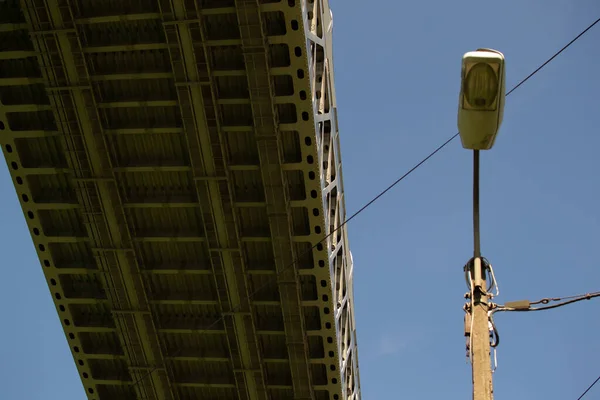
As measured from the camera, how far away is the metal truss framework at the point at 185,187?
90.5 ft

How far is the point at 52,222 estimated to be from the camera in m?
32.3

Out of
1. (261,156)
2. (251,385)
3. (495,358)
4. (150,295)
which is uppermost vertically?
(261,156)

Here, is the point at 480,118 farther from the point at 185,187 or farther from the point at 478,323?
the point at 185,187

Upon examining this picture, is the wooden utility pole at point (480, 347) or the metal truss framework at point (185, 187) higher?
the metal truss framework at point (185, 187)

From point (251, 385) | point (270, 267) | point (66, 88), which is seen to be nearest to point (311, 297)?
point (270, 267)

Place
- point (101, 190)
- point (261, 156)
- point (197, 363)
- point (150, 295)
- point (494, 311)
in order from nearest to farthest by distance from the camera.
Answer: point (494, 311) < point (261, 156) < point (101, 190) < point (150, 295) < point (197, 363)

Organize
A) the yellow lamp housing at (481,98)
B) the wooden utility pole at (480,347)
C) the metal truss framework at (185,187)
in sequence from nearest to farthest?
the yellow lamp housing at (481,98)
the wooden utility pole at (480,347)
the metal truss framework at (185,187)

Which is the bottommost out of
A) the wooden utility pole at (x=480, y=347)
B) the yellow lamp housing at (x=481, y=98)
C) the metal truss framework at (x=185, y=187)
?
the wooden utility pole at (x=480, y=347)

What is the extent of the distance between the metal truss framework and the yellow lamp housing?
17.4 metres

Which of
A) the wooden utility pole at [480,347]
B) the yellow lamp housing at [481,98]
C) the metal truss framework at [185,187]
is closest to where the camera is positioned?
the yellow lamp housing at [481,98]

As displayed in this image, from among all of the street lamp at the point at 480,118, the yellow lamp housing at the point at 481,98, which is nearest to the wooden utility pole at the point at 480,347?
the street lamp at the point at 480,118

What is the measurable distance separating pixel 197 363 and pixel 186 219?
718 cm

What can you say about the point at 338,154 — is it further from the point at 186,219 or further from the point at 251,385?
the point at 251,385

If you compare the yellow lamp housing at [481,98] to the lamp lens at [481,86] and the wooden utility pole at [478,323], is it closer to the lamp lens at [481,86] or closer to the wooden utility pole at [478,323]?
the lamp lens at [481,86]
